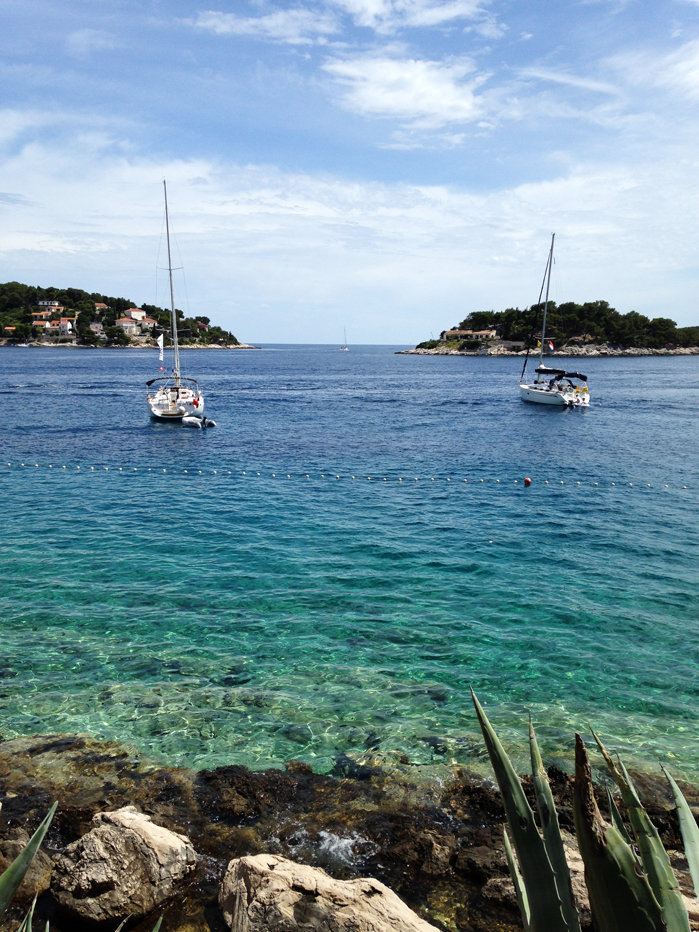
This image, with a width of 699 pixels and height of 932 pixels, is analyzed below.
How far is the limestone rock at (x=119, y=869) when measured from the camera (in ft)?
18.1

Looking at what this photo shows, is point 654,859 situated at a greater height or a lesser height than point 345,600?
greater

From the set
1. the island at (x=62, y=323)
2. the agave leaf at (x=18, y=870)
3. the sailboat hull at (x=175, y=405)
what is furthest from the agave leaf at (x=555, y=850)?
the island at (x=62, y=323)

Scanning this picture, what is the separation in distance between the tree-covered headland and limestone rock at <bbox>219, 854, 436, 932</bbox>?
161 metres

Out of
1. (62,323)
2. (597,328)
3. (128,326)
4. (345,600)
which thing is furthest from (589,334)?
(345,600)

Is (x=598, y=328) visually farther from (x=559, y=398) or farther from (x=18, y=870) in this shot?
(x=18, y=870)

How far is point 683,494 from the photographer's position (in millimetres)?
23875

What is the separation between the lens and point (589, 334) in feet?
533

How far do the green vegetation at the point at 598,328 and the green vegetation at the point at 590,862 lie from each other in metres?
165

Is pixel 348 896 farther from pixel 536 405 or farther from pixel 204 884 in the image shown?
pixel 536 405

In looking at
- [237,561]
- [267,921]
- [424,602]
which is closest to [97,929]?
[267,921]

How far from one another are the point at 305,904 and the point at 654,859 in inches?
161

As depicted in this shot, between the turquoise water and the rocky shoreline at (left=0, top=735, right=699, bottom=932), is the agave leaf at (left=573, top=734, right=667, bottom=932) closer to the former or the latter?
the rocky shoreline at (left=0, top=735, right=699, bottom=932)

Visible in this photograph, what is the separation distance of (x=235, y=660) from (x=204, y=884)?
5105 mm

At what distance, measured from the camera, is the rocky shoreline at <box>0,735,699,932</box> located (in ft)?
18.7
